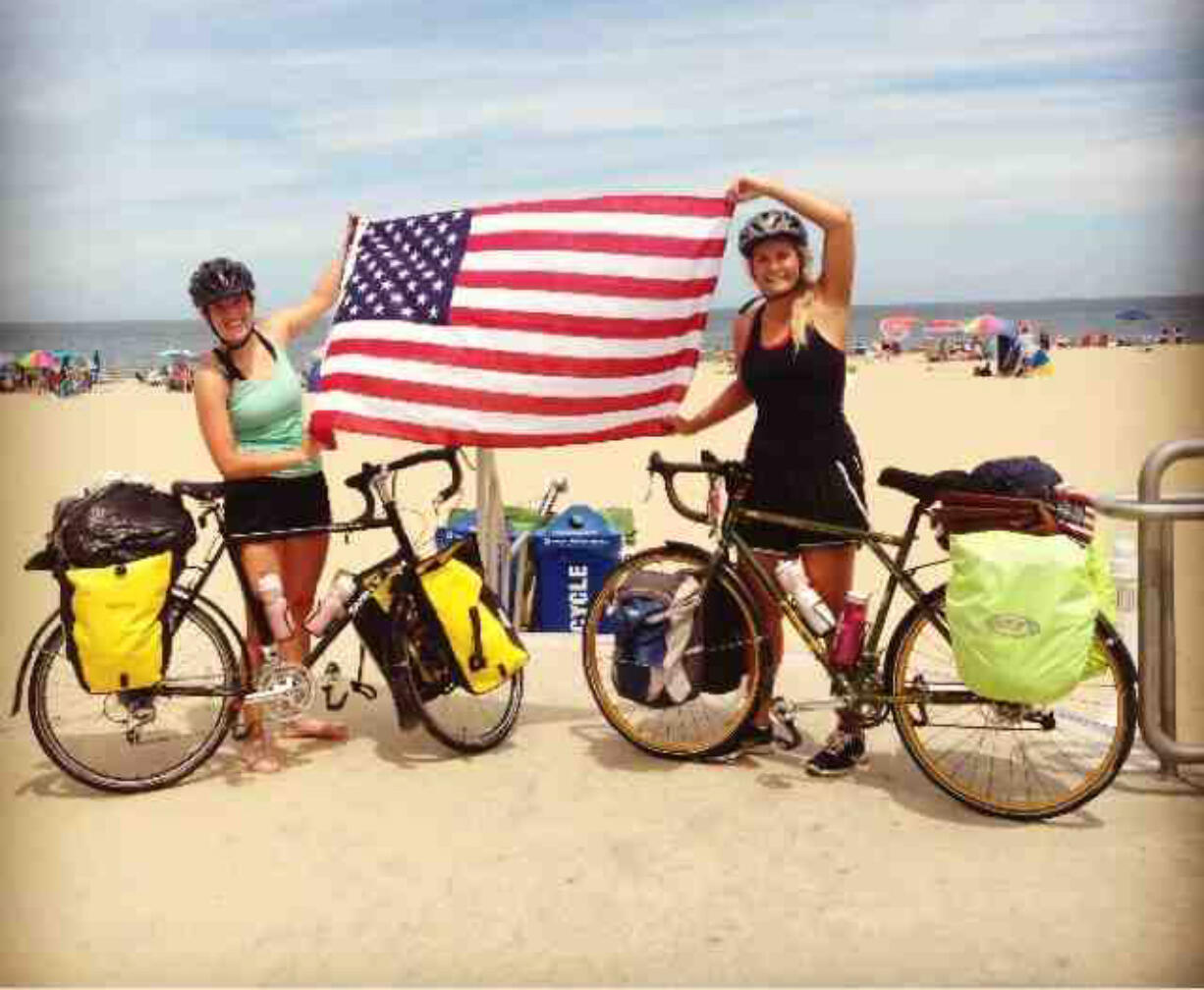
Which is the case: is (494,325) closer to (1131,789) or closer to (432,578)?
(432,578)

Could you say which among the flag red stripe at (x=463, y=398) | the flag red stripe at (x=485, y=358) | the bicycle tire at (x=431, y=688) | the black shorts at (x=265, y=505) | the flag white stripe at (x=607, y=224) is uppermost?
the flag white stripe at (x=607, y=224)

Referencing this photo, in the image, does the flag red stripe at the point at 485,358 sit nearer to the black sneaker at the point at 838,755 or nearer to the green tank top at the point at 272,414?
the green tank top at the point at 272,414

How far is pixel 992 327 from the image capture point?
111 ft

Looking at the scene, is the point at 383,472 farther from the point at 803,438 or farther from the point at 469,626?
the point at 803,438

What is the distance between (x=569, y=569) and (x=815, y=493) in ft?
8.26

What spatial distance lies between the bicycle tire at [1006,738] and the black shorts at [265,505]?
2261mm

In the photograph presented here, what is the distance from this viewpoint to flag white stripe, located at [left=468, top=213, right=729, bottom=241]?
4633mm

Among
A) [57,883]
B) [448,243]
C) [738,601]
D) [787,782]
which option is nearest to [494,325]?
[448,243]

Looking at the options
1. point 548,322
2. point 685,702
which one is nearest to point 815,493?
point 685,702

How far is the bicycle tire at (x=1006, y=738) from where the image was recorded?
386cm

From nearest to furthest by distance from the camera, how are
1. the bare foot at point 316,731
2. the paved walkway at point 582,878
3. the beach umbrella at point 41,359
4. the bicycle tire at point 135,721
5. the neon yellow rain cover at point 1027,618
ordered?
the paved walkway at point 582,878, the neon yellow rain cover at point 1027,618, the bicycle tire at point 135,721, the bare foot at point 316,731, the beach umbrella at point 41,359

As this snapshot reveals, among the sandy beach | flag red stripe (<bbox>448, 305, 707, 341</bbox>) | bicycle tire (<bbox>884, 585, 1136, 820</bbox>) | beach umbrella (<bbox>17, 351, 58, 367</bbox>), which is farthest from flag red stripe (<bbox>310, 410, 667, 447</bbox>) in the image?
beach umbrella (<bbox>17, 351, 58, 367</bbox>)

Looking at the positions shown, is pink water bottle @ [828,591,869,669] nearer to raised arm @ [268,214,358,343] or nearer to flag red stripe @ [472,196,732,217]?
flag red stripe @ [472,196,732,217]

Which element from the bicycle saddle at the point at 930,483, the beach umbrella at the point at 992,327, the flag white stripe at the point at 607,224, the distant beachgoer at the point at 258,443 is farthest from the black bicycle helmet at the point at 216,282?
the beach umbrella at the point at 992,327
